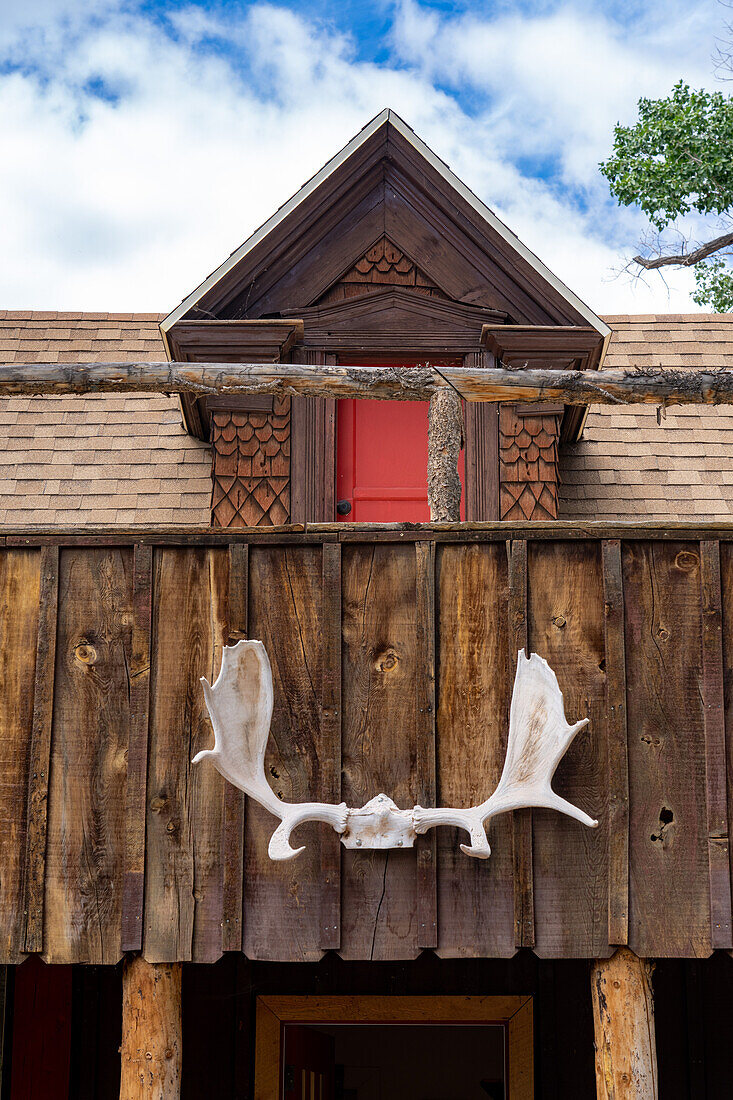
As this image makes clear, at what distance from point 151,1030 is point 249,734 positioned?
1.22 m

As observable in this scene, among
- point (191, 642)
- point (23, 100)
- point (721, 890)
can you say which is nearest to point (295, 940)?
point (191, 642)

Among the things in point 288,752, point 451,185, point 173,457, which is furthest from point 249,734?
point 173,457

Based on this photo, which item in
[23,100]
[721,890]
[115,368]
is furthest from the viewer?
[23,100]

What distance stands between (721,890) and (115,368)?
3.20 meters

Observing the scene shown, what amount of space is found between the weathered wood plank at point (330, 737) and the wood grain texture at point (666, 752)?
110 cm

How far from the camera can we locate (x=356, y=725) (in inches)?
174

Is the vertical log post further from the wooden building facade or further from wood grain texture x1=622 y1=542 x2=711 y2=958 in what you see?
wood grain texture x1=622 y1=542 x2=711 y2=958

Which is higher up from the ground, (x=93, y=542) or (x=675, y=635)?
(x=93, y=542)

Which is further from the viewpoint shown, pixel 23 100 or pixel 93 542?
pixel 23 100

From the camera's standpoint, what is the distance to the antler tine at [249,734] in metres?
4.20

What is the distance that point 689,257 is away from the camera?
53.2 feet

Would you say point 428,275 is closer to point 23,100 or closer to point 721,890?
point 721,890

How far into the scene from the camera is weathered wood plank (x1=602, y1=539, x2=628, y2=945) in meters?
4.27

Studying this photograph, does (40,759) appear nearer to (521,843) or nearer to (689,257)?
(521,843)
